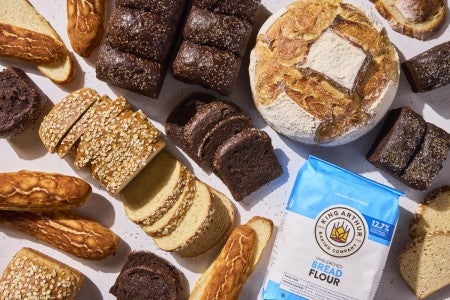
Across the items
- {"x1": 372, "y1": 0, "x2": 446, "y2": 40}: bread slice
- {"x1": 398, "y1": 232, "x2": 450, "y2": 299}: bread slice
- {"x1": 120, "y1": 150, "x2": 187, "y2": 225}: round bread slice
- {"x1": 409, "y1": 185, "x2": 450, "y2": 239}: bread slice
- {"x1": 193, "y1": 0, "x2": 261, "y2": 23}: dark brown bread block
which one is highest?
{"x1": 193, "y1": 0, "x2": 261, "y2": 23}: dark brown bread block

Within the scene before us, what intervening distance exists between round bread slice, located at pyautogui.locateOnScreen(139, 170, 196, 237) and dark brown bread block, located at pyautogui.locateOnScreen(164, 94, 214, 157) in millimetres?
195

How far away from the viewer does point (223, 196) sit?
3.62 meters

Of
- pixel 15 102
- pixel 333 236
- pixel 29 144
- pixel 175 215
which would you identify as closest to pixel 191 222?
pixel 175 215

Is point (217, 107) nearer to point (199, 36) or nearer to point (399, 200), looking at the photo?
point (199, 36)

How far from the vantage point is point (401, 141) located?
339 cm

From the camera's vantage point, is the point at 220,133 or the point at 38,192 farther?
the point at 220,133

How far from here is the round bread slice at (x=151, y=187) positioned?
3.52 metres

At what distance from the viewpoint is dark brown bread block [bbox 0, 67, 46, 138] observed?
341cm

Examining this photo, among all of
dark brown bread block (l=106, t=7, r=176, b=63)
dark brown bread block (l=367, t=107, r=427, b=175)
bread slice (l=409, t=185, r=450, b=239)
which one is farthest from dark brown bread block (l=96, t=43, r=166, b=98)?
bread slice (l=409, t=185, r=450, b=239)

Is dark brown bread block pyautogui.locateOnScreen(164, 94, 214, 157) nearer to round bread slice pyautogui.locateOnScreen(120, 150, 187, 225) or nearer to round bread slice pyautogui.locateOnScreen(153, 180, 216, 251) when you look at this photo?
round bread slice pyautogui.locateOnScreen(120, 150, 187, 225)

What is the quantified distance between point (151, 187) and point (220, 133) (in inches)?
19.3

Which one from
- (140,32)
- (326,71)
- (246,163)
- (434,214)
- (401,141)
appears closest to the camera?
(326,71)

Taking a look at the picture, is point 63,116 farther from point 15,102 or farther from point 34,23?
point 34,23

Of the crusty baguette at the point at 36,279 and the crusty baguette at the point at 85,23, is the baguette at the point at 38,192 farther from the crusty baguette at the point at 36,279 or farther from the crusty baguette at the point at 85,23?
the crusty baguette at the point at 85,23
